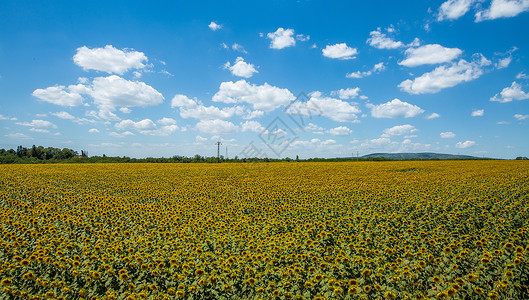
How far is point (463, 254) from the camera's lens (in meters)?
5.46

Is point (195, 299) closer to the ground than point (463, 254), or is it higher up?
closer to the ground

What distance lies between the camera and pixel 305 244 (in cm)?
655

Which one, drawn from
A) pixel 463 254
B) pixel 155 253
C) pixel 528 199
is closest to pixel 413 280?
pixel 463 254

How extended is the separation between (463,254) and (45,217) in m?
12.0

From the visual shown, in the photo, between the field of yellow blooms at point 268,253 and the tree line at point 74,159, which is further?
the tree line at point 74,159

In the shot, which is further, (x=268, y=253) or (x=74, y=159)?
(x=74, y=159)

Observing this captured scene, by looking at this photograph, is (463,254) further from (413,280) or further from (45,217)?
(45,217)

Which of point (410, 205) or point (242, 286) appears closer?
point (242, 286)

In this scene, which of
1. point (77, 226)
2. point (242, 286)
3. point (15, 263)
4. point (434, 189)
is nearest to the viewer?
point (242, 286)

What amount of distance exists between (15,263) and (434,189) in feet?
52.9

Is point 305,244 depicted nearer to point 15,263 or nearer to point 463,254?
point 463,254

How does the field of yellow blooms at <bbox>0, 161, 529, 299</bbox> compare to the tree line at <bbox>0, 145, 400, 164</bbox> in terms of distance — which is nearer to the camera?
the field of yellow blooms at <bbox>0, 161, 529, 299</bbox>

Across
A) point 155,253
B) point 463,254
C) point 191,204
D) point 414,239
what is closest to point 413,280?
point 463,254

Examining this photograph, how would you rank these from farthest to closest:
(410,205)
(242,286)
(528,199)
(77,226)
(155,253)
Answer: (528,199) → (410,205) → (77,226) → (155,253) → (242,286)
